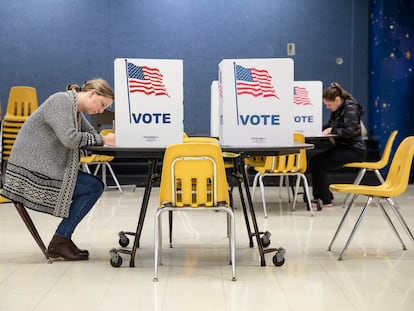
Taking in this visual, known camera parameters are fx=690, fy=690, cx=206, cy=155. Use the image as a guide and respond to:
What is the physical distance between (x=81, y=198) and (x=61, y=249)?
0.34 m

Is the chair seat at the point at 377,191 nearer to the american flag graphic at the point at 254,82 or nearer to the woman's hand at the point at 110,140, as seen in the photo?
the american flag graphic at the point at 254,82

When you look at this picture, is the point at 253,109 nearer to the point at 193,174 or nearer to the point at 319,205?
the point at 193,174

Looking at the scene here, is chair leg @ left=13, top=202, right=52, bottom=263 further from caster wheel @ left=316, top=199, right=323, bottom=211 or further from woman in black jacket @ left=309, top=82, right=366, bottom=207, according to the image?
woman in black jacket @ left=309, top=82, right=366, bottom=207

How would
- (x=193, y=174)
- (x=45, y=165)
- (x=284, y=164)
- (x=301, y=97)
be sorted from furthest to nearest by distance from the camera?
(x=301, y=97) < (x=284, y=164) < (x=45, y=165) < (x=193, y=174)

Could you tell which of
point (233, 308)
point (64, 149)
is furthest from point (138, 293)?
point (64, 149)

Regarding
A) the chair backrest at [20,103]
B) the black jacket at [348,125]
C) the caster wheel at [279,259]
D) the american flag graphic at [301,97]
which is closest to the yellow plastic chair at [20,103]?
the chair backrest at [20,103]

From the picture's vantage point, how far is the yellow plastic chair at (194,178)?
3.52m

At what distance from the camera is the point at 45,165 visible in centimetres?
392

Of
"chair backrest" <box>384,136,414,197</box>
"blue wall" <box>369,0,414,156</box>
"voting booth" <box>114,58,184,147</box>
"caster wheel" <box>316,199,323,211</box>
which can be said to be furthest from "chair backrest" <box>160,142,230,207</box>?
"blue wall" <box>369,0,414,156</box>

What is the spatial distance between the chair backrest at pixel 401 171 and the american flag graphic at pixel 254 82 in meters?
0.85

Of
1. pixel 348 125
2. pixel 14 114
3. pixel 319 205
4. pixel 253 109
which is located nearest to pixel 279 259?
pixel 253 109

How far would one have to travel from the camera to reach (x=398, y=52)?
9.38 meters

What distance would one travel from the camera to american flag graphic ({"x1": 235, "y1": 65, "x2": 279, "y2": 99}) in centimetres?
412

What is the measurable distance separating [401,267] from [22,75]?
7.21 metres
